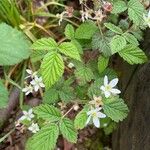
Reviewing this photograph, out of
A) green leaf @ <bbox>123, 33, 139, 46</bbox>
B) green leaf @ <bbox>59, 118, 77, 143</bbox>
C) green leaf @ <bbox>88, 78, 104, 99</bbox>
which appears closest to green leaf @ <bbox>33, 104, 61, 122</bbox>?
green leaf @ <bbox>59, 118, 77, 143</bbox>

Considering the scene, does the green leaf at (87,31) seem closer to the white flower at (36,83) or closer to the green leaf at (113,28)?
the green leaf at (113,28)

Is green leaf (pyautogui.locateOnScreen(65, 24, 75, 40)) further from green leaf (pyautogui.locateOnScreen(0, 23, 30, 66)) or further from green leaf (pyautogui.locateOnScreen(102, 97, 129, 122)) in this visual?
green leaf (pyautogui.locateOnScreen(102, 97, 129, 122))

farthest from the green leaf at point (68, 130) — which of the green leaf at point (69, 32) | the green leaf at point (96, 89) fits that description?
the green leaf at point (69, 32)

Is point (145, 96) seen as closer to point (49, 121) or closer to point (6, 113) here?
point (49, 121)

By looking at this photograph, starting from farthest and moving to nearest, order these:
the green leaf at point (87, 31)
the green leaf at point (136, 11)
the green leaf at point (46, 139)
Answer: the green leaf at point (87, 31)
the green leaf at point (136, 11)
the green leaf at point (46, 139)

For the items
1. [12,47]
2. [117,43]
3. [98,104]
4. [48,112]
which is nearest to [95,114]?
[98,104]

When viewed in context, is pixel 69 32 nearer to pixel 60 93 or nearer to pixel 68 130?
pixel 60 93
